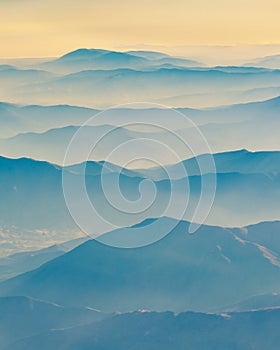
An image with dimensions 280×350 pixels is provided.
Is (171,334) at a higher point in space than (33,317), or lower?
higher

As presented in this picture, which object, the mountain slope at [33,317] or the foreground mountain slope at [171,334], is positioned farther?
the mountain slope at [33,317]

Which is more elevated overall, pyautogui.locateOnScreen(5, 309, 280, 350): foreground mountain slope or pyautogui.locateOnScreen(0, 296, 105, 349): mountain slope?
pyautogui.locateOnScreen(5, 309, 280, 350): foreground mountain slope

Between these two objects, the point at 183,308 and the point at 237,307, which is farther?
the point at 183,308

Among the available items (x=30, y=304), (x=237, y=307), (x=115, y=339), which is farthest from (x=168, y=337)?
(x=30, y=304)

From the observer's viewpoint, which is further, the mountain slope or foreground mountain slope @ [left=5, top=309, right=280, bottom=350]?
the mountain slope

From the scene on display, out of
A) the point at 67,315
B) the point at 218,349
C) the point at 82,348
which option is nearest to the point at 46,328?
the point at 67,315

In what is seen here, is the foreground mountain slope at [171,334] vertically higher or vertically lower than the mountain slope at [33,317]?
higher

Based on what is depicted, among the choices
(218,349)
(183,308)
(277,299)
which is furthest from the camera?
(183,308)

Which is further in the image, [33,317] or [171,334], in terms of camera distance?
[33,317]

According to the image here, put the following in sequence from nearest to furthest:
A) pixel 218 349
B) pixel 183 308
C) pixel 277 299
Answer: pixel 218 349 → pixel 277 299 → pixel 183 308

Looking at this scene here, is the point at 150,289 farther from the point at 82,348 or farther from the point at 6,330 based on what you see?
the point at 82,348
